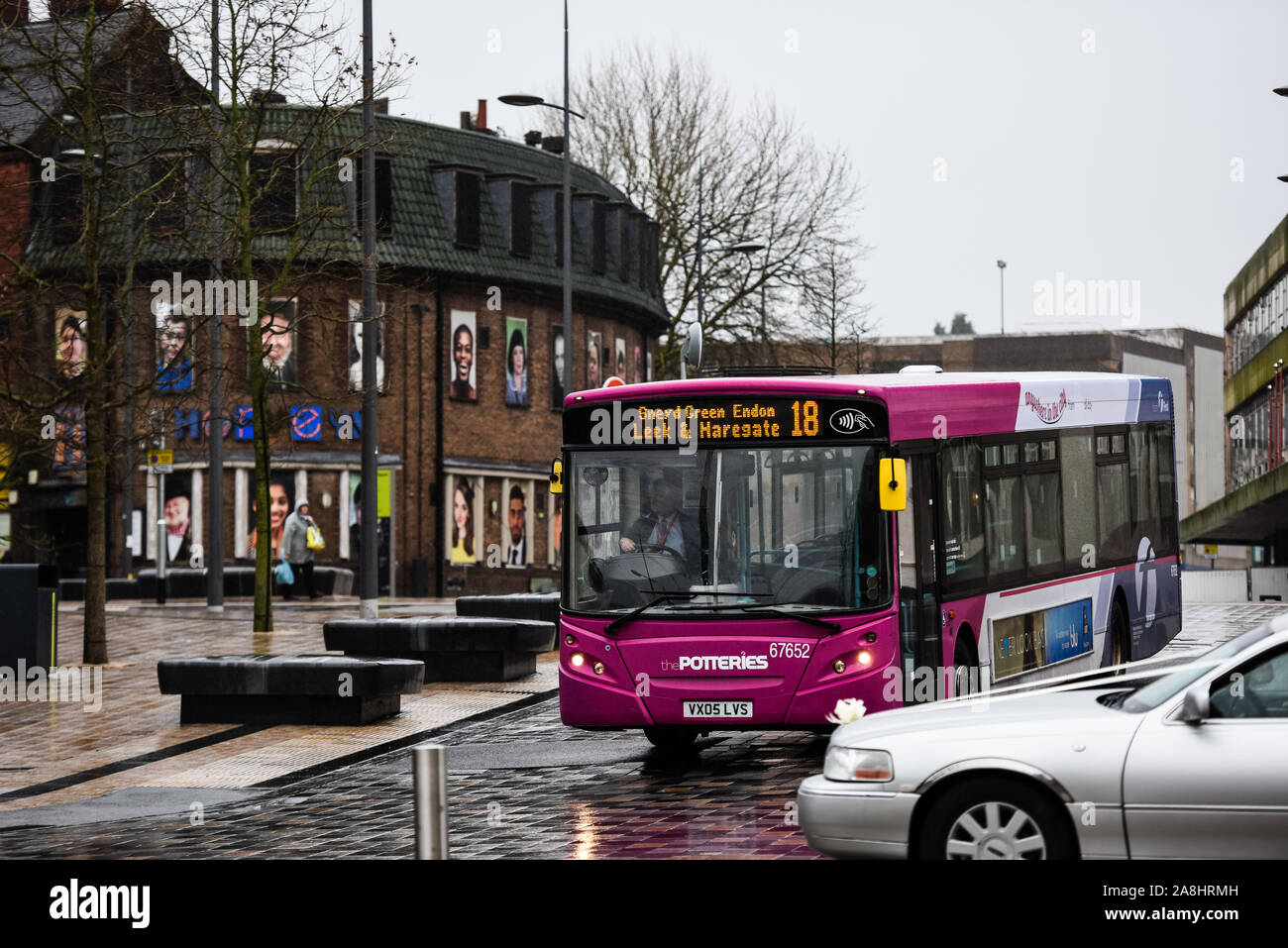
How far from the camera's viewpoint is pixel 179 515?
152 feet

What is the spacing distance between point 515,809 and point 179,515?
3594 cm

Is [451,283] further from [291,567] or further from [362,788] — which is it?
[362,788]

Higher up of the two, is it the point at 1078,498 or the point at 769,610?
the point at 1078,498

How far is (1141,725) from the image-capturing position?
25.5ft

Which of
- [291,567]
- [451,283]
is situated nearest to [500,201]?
[451,283]

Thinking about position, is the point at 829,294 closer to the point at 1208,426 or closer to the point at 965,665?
the point at 965,665

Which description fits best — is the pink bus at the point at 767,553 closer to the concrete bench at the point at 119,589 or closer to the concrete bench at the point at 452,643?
the concrete bench at the point at 452,643

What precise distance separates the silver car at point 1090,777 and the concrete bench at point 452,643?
12261 mm

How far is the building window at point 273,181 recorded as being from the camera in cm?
2456

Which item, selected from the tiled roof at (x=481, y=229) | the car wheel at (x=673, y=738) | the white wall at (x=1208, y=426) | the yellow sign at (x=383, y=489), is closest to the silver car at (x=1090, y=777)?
the car wheel at (x=673, y=738)

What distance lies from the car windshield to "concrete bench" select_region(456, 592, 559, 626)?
1574cm

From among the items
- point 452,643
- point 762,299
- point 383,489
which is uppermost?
point 762,299

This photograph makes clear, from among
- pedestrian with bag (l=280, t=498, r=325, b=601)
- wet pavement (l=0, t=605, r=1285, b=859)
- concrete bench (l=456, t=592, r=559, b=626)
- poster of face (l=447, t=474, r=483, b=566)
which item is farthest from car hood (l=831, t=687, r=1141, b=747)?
poster of face (l=447, t=474, r=483, b=566)

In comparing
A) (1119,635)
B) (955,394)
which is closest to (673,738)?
(955,394)
